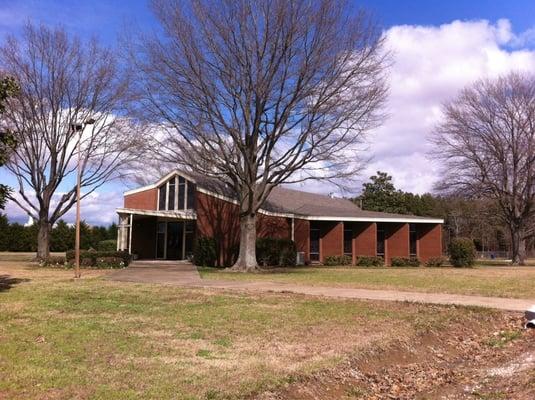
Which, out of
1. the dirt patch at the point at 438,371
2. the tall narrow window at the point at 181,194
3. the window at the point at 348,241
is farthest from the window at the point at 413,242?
the dirt patch at the point at 438,371

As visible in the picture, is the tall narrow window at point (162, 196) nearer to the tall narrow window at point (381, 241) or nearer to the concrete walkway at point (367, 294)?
the tall narrow window at point (381, 241)

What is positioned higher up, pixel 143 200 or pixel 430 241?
pixel 143 200

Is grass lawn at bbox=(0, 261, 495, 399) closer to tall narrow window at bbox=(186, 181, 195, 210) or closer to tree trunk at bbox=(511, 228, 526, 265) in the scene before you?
tall narrow window at bbox=(186, 181, 195, 210)

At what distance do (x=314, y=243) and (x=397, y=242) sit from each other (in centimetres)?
618

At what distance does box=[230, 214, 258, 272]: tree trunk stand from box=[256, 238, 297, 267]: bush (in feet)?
16.3

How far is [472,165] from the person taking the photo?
42000 millimetres

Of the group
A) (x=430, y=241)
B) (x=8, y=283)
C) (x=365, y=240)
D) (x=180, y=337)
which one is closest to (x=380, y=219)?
(x=365, y=240)

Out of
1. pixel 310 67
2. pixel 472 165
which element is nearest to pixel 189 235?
pixel 310 67

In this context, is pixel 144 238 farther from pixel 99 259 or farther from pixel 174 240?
pixel 99 259

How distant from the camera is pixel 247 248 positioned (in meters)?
25.6

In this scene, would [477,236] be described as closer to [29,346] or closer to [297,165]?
[297,165]

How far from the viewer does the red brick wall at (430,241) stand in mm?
39812

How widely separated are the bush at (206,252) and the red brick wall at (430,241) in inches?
663

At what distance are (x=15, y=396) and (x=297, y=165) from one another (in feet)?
66.4
